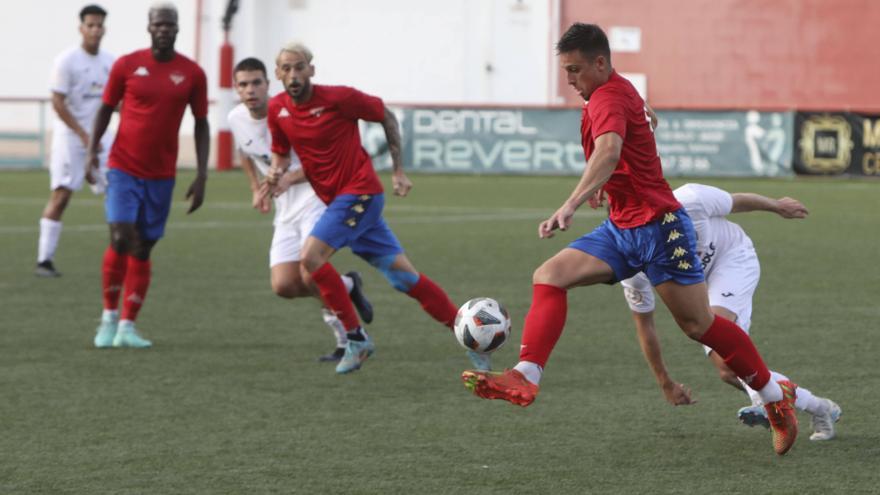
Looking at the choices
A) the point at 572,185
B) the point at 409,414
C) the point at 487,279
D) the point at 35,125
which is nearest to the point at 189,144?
the point at 35,125

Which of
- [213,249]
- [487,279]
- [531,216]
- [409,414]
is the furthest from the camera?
[531,216]

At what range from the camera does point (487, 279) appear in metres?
12.9

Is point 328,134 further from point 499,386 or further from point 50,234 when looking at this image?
point 50,234

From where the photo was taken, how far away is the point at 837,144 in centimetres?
2641

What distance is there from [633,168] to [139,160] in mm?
4165

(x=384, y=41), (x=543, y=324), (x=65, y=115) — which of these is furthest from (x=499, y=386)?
(x=384, y=41)

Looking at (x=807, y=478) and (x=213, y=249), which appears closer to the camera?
(x=807, y=478)

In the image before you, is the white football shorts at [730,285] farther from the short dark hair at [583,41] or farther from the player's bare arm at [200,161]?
the player's bare arm at [200,161]

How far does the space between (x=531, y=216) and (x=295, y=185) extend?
9911 mm

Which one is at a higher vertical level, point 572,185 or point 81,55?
point 81,55

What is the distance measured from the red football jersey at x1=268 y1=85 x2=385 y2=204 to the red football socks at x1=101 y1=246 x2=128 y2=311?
137 cm

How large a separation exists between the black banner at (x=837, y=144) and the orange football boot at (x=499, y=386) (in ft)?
69.5

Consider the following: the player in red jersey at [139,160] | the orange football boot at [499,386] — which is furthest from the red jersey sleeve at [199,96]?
the orange football boot at [499,386]

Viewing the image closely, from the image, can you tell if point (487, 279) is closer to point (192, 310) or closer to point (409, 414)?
point (192, 310)
